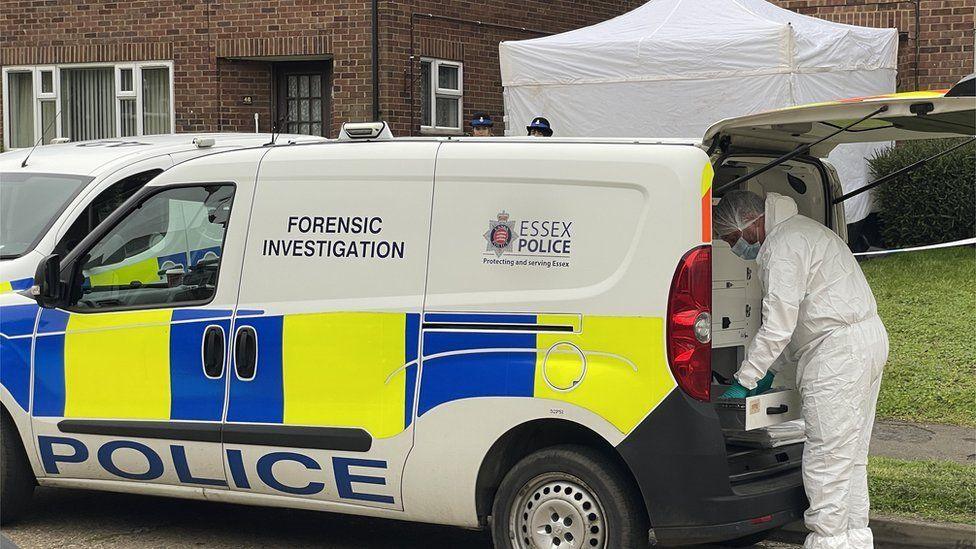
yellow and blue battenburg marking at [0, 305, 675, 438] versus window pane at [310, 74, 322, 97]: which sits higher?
window pane at [310, 74, 322, 97]

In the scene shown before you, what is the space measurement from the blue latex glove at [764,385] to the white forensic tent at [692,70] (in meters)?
8.28

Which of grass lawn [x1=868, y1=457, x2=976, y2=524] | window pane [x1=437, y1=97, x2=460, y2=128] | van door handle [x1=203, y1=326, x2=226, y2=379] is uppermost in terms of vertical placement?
window pane [x1=437, y1=97, x2=460, y2=128]

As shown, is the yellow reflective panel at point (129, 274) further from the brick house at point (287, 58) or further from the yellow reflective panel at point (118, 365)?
the brick house at point (287, 58)

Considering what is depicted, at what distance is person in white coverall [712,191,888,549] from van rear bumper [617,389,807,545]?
1.43 ft

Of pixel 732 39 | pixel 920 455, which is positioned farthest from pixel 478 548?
pixel 732 39

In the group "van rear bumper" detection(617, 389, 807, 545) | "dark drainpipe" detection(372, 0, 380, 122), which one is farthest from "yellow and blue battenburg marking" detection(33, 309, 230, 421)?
"dark drainpipe" detection(372, 0, 380, 122)

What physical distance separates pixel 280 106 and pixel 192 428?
11828 millimetres

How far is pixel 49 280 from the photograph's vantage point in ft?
21.6

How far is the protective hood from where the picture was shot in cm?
601

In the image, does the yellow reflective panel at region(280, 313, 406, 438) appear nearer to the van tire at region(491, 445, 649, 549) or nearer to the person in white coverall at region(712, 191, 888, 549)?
the van tire at region(491, 445, 649, 549)

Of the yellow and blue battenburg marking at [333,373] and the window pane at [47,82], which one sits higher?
the window pane at [47,82]

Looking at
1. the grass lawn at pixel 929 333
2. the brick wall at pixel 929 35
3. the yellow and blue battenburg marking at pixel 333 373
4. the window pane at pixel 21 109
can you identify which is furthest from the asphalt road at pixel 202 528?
the window pane at pixel 21 109

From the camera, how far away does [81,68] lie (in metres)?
18.3

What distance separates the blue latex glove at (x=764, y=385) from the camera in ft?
19.3
